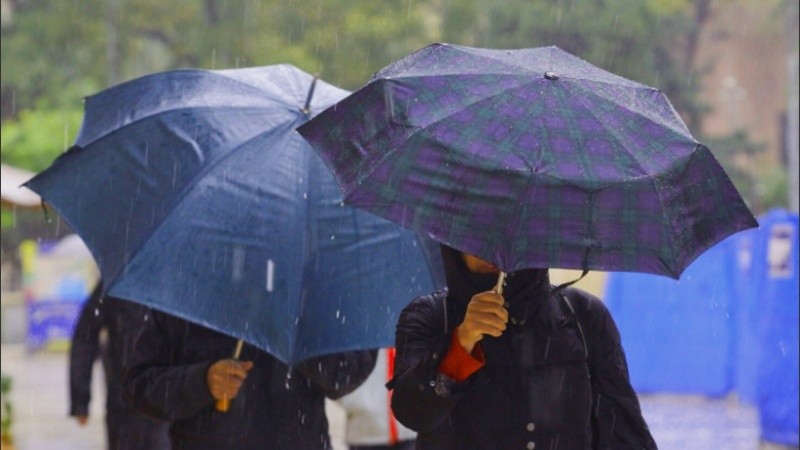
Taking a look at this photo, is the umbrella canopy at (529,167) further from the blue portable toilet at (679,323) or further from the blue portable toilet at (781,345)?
the blue portable toilet at (679,323)

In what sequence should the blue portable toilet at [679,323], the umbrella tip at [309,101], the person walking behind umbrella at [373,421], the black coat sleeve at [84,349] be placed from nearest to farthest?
the umbrella tip at [309,101]
the black coat sleeve at [84,349]
the person walking behind umbrella at [373,421]
the blue portable toilet at [679,323]

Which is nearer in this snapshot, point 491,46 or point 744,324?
point 744,324

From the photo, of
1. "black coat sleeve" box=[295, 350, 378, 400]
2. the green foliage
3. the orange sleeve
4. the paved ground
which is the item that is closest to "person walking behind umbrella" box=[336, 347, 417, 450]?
"black coat sleeve" box=[295, 350, 378, 400]

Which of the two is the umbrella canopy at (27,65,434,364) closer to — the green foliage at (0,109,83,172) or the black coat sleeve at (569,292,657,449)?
the black coat sleeve at (569,292,657,449)

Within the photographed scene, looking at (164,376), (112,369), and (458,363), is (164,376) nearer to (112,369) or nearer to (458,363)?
(458,363)

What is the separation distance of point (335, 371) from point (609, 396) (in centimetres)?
132

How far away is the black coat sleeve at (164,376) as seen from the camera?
4.96m

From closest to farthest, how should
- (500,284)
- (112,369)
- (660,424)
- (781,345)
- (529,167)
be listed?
(529,167) < (500,284) < (112,369) < (781,345) < (660,424)

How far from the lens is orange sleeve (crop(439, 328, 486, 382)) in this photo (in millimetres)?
3898

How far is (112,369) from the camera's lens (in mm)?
7320

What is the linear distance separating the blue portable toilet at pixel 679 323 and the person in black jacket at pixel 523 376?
1158 cm

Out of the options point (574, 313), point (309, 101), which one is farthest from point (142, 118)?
point (574, 313)

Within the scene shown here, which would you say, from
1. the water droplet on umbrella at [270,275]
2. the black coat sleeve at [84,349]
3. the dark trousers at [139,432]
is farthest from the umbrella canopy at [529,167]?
the black coat sleeve at [84,349]

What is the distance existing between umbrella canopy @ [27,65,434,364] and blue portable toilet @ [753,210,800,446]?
7457 millimetres
